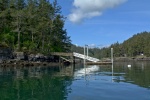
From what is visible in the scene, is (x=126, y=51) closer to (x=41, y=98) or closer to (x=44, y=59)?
(x=44, y=59)

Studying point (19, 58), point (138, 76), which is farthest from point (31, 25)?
point (138, 76)

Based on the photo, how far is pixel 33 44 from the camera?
7875cm

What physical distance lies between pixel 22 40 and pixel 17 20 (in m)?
11.1

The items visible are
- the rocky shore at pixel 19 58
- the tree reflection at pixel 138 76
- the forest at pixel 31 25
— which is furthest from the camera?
the forest at pixel 31 25

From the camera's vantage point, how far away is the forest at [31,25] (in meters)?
73.0

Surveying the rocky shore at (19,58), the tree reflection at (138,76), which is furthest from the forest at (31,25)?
the tree reflection at (138,76)

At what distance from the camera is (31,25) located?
77438mm

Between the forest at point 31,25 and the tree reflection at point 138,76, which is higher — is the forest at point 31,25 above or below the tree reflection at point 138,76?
above

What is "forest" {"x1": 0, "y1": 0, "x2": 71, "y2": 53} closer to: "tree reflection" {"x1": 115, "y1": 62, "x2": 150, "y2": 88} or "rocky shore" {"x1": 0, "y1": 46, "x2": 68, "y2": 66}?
"rocky shore" {"x1": 0, "y1": 46, "x2": 68, "y2": 66}

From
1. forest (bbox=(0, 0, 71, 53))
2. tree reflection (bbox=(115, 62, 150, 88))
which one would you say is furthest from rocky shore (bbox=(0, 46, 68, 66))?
tree reflection (bbox=(115, 62, 150, 88))

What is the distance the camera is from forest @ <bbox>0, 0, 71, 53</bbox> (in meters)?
73.0

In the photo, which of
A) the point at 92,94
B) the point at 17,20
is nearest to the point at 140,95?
the point at 92,94

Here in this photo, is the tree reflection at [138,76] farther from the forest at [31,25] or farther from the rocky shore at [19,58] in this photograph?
the forest at [31,25]

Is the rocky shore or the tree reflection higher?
the rocky shore
